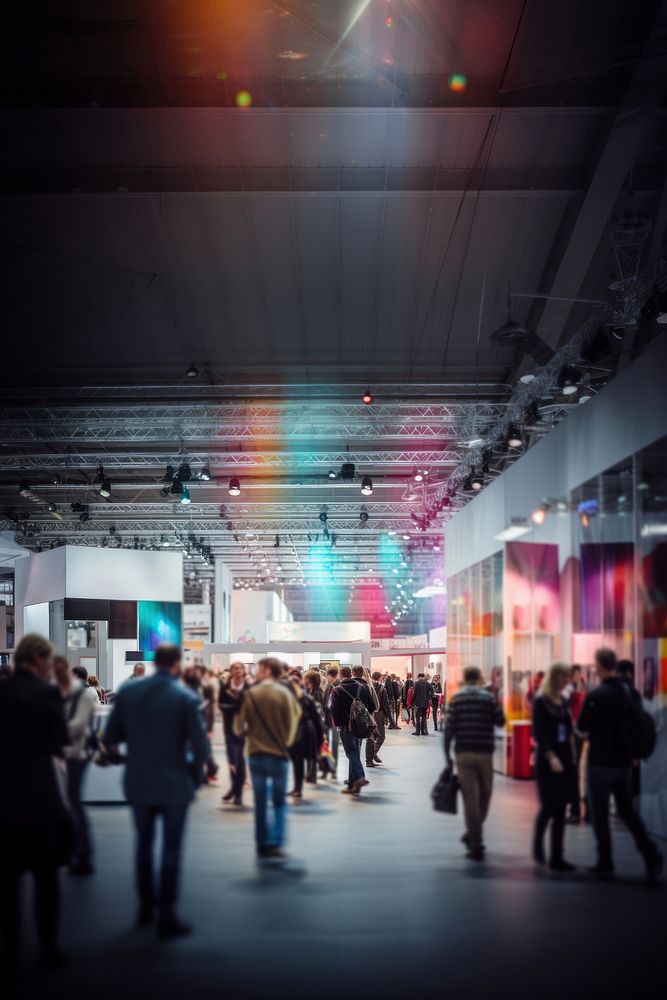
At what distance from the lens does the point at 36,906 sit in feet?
16.4

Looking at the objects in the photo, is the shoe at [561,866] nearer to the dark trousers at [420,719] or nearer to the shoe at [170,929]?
the shoe at [170,929]

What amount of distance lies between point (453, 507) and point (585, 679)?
18.9 m

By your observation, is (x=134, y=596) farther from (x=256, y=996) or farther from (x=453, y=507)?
(x=453, y=507)

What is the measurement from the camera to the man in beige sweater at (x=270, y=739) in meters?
6.52

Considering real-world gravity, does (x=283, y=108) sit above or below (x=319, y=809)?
above

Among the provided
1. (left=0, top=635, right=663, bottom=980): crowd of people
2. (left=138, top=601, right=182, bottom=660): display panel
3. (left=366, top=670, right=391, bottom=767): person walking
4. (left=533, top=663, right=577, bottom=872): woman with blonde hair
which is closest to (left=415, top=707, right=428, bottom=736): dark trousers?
(left=366, top=670, right=391, bottom=767): person walking

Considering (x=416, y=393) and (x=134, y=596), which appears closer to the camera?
(x=134, y=596)

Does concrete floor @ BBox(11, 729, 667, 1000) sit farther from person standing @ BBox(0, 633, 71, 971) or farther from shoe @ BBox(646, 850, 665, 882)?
person standing @ BBox(0, 633, 71, 971)

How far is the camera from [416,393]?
1775 cm

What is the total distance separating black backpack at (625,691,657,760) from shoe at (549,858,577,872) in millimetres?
857

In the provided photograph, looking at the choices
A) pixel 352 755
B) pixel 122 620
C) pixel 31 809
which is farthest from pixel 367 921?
pixel 122 620

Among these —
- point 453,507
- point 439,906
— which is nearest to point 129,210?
point 439,906

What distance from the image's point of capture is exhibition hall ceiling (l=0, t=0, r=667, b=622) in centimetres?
1084

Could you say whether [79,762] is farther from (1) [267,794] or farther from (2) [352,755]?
(2) [352,755]
